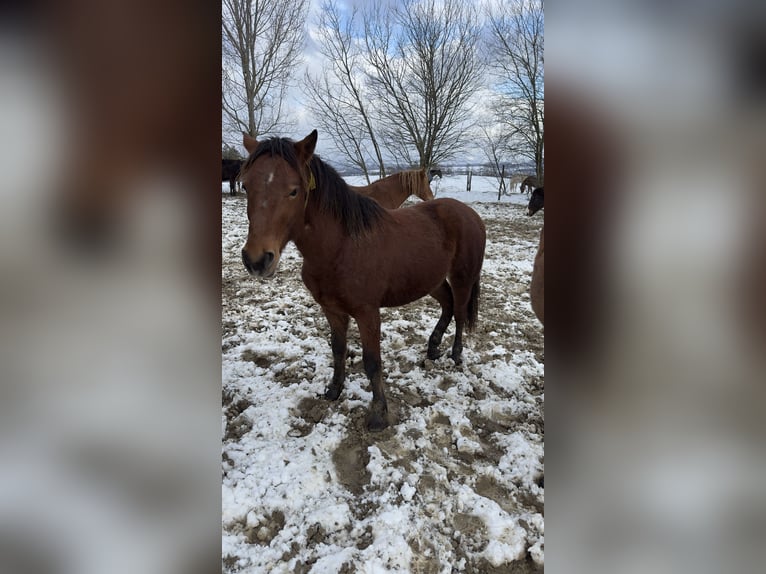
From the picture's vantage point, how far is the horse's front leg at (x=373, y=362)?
222cm

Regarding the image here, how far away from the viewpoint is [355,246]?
2182mm

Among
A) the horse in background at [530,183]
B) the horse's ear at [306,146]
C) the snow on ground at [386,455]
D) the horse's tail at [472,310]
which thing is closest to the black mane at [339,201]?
the horse's ear at [306,146]

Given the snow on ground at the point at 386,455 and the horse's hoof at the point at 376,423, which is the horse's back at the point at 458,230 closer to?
the snow on ground at the point at 386,455

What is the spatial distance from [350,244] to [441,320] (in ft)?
4.34

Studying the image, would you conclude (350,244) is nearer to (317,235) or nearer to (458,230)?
(317,235)

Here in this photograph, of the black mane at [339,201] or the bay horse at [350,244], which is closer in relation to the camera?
the bay horse at [350,244]

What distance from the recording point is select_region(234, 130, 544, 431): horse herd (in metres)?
1.68
